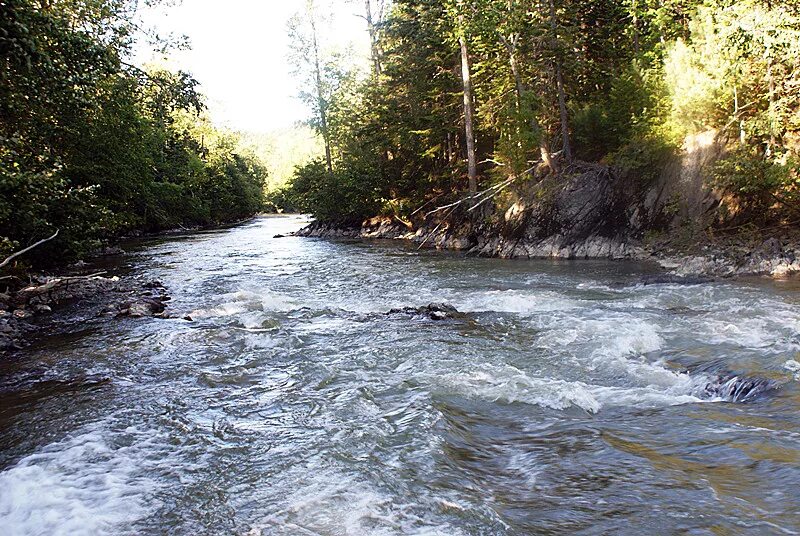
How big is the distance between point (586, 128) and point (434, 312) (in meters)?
14.9

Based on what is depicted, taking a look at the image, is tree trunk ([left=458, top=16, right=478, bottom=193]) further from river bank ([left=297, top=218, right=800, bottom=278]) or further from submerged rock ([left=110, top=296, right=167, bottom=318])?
submerged rock ([left=110, top=296, right=167, bottom=318])

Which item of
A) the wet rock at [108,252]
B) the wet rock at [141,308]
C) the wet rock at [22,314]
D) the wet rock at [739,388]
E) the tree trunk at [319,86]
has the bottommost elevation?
the wet rock at [739,388]

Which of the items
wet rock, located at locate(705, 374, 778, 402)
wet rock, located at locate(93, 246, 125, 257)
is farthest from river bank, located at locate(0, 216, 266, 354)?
wet rock, located at locate(705, 374, 778, 402)

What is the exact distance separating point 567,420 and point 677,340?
148 inches

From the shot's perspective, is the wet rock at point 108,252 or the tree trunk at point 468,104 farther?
the wet rock at point 108,252

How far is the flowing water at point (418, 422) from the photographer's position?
427 cm

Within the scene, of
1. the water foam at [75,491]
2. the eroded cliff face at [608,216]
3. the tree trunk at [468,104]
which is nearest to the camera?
the water foam at [75,491]

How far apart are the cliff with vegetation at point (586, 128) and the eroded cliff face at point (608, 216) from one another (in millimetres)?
55

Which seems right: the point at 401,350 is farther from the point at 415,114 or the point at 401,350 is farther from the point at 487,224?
the point at 415,114

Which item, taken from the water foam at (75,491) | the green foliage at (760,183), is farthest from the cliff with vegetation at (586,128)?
the water foam at (75,491)

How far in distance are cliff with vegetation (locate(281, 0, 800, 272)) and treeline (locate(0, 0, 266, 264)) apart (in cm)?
1245

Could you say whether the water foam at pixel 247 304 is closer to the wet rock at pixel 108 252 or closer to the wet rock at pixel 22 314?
the wet rock at pixel 22 314

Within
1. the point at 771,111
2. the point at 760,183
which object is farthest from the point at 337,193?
the point at 771,111

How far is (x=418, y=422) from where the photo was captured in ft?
19.6
